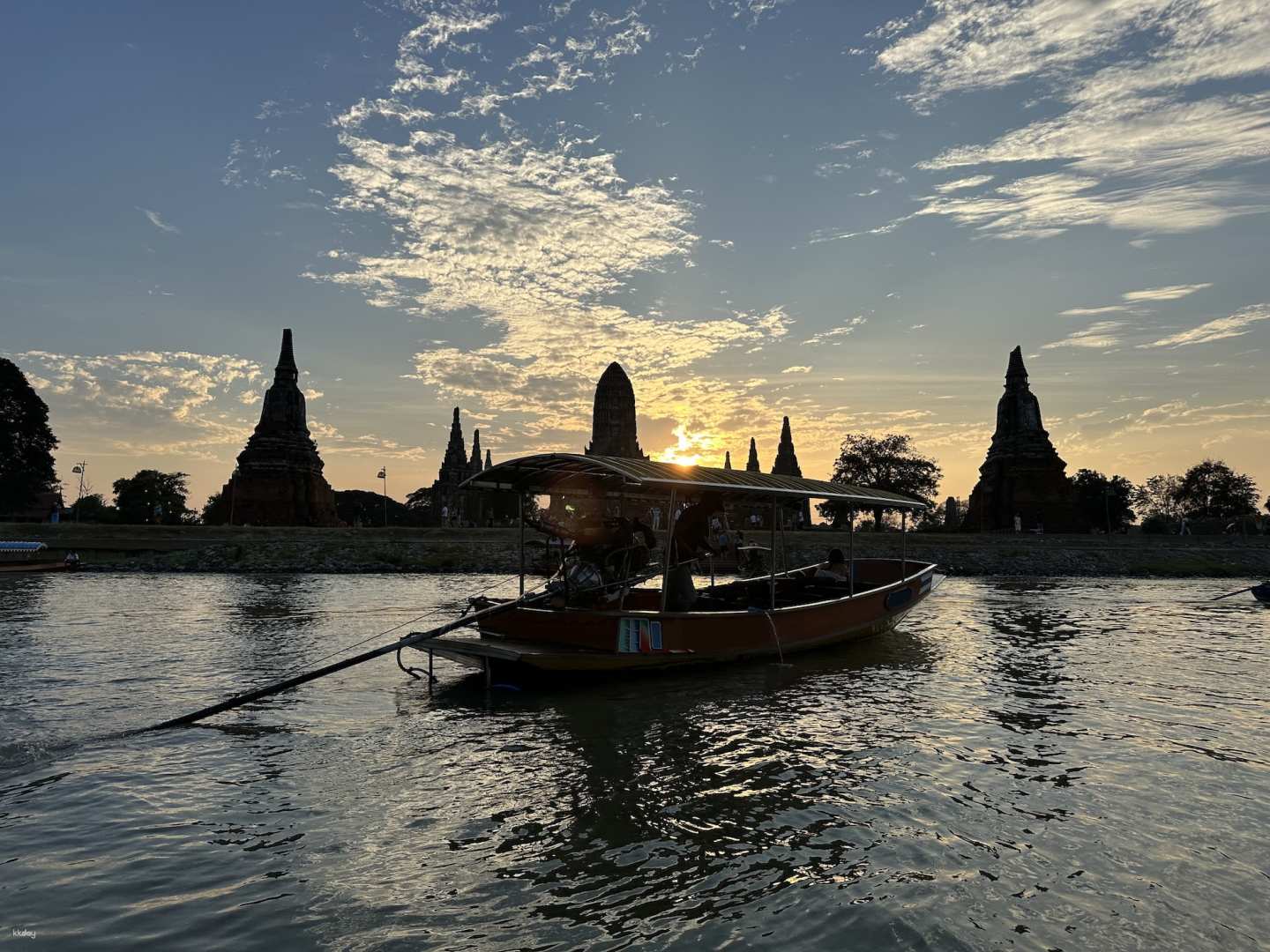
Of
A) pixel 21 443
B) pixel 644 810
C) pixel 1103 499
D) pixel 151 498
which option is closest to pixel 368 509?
pixel 151 498

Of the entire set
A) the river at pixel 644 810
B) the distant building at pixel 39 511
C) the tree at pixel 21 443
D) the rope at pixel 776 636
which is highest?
the tree at pixel 21 443

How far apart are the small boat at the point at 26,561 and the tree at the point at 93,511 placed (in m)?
52.1

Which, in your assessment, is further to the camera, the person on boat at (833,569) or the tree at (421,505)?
the tree at (421,505)

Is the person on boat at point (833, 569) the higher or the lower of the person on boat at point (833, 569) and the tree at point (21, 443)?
the lower

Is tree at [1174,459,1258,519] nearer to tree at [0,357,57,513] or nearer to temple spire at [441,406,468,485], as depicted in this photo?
temple spire at [441,406,468,485]

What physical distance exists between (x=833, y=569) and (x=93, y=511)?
11245 cm

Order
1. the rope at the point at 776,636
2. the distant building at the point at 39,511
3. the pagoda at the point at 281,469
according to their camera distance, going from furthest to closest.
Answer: the pagoda at the point at 281,469 → the distant building at the point at 39,511 → the rope at the point at 776,636

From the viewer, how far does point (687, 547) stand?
13766 millimetres

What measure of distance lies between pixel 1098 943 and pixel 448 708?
28.0ft

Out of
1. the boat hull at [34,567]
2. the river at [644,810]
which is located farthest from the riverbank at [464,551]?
the river at [644,810]

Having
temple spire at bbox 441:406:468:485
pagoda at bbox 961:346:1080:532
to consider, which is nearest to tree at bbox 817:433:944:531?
pagoda at bbox 961:346:1080:532

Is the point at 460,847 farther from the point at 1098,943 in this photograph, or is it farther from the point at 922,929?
the point at 1098,943

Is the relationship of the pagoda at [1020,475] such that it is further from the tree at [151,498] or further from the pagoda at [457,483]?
the tree at [151,498]

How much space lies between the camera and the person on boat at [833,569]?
1886cm
